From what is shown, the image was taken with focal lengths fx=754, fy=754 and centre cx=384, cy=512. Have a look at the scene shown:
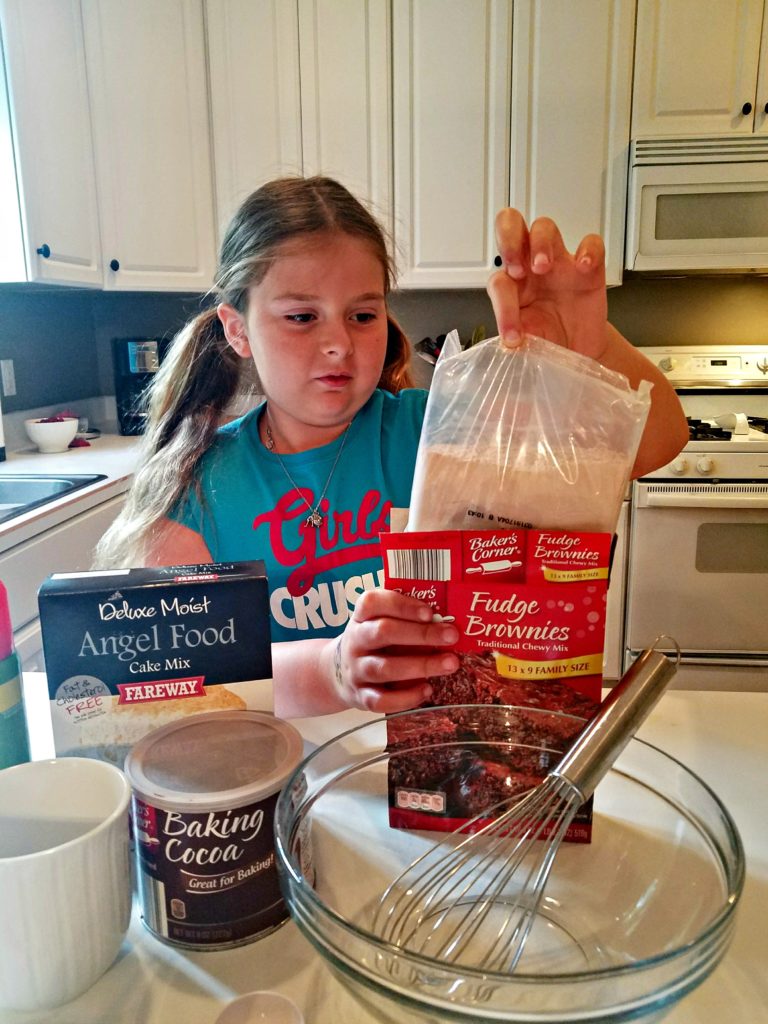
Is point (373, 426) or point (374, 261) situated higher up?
point (374, 261)

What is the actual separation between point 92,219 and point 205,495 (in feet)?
5.15

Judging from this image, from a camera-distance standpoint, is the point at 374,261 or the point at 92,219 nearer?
the point at 374,261

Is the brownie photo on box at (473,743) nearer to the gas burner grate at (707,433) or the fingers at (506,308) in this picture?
the fingers at (506,308)

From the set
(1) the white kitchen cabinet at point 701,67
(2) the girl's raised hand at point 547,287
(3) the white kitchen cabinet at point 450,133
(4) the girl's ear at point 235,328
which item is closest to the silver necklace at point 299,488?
(4) the girl's ear at point 235,328

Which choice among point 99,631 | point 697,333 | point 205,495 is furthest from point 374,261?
point 697,333

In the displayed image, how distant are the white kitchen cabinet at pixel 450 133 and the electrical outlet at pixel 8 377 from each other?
3.83 ft

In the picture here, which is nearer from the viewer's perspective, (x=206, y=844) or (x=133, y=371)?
(x=206, y=844)

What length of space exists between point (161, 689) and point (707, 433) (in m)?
1.87

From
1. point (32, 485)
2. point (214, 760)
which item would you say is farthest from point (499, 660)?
point (32, 485)

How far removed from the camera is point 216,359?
41.2 inches

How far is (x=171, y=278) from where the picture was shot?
2.33 m

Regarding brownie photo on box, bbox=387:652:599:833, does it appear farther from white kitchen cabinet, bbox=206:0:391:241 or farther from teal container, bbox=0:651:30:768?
white kitchen cabinet, bbox=206:0:391:241

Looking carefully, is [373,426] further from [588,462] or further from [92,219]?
[92,219]

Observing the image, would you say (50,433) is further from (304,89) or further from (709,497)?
(709,497)
